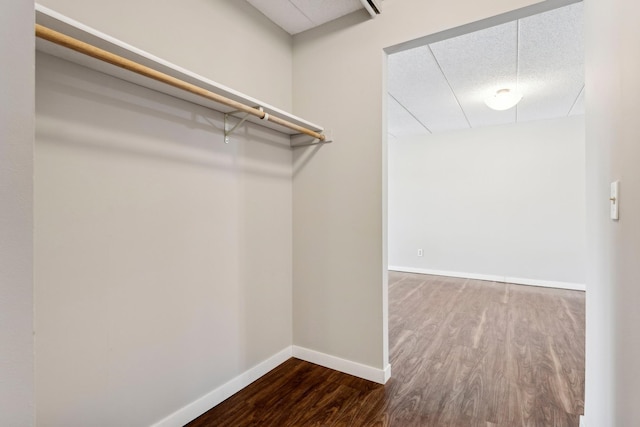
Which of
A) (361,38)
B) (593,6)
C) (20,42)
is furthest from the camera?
(361,38)

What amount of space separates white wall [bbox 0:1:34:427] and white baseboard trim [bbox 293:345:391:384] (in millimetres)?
1878

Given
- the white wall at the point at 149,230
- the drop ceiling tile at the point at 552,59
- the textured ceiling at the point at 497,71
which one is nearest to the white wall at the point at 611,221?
the drop ceiling tile at the point at 552,59

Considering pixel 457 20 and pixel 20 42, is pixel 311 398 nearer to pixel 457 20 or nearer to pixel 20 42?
pixel 20 42

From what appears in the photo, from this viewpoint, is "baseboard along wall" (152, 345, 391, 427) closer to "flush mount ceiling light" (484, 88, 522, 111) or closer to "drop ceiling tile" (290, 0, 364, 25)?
"drop ceiling tile" (290, 0, 364, 25)

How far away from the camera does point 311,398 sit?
1.83 m

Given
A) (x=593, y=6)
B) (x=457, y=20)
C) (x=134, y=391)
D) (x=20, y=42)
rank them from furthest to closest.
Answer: (x=457, y=20)
(x=134, y=391)
(x=593, y=6)
(x=20, y=42)

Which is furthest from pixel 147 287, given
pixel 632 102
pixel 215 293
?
pixel 632 102

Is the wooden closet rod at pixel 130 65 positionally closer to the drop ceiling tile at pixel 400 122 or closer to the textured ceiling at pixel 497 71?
the textured ceiling at pixel 497 71

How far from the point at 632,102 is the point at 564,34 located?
209 cm

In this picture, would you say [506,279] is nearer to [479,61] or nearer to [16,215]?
[479,61]

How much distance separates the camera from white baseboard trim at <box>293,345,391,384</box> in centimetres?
201

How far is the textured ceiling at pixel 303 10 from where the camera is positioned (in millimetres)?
1987

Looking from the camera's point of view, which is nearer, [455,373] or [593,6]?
[593,6]

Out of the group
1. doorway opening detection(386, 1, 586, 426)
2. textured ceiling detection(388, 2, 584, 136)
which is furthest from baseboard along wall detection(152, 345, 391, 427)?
textured ceiling detection(388, 2, 584, 136)
